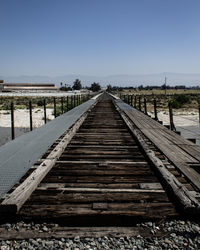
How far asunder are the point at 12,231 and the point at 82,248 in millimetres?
708

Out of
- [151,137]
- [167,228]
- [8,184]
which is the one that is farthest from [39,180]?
[151,137]

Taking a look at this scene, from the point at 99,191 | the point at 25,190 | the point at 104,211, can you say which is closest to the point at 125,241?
the point at 104,211

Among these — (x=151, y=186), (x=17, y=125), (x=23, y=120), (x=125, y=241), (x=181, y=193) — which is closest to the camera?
(x=125, y=241)

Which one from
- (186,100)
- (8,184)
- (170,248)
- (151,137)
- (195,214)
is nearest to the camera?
(170,248)

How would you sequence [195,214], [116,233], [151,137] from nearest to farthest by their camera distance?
[116,233] < [195,214] < [151,137]

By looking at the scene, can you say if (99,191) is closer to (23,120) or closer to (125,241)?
(125,241)

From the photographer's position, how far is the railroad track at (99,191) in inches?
99.3

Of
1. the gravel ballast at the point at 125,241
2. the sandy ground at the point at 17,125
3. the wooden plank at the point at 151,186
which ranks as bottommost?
the sandy ground at the point at 17,125

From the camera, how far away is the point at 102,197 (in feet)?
9.54

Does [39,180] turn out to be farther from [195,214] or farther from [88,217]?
[195,214]

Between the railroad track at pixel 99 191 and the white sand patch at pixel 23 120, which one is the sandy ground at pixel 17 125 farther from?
the railroad track at pixel 99 191

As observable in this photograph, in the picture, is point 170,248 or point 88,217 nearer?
point 170,248

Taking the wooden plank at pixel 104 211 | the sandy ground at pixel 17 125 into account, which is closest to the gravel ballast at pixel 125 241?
the wooden plank at pixel 104 211

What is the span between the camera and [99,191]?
3.06 meters
